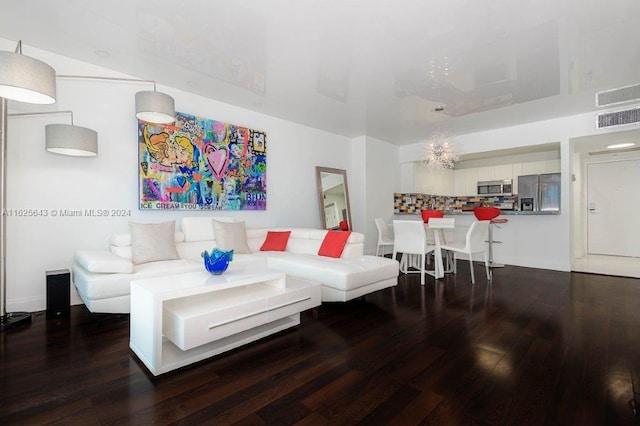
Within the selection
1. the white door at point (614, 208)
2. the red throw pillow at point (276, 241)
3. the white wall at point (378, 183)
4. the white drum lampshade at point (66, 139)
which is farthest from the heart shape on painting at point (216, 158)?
the white door at point (614, 208)

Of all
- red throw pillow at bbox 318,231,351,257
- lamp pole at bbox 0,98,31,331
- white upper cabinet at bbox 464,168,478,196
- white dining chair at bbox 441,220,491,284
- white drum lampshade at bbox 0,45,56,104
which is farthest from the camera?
white upper cabinet at bbox 464,168,478,196

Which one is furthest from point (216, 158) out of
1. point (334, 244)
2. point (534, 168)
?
point (534, 168)

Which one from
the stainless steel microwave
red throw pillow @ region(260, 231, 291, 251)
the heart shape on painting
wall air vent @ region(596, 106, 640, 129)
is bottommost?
red throw pillow @ region(260, 231, 291, 251)

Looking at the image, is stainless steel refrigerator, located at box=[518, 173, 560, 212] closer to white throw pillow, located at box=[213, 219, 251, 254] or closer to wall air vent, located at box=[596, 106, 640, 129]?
wall air vent, located at box=[596, 106, 640, 129]

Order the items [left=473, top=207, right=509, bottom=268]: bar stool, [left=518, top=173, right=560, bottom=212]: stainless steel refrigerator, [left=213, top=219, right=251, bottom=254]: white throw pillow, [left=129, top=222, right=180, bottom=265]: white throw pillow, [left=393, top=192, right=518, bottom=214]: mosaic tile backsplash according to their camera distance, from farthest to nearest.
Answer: [left=393, top=192, right=518, bottom=214]: mosaic tile backsplash → [left=518, top=173, right=560, bottom=212]: stainless steel refrigerator → [left=473, top=207, right=509, bottom=268]: bar stool → [left=213, top=219, right=251, bottom=254]: white throw pillow → [left=129, top=222, right=180, bottom=265]: white throw pillow

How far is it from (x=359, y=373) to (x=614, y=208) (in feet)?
24.7

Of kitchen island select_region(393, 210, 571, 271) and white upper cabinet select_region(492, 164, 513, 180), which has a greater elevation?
white upper cabinet select_region(492, 164, 513, 180)

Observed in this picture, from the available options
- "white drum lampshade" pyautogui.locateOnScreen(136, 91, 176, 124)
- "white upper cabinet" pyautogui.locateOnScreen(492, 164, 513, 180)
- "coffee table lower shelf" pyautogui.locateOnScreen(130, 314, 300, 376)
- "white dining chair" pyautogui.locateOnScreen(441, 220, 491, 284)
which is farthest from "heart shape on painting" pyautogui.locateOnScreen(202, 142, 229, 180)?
"white upper cabinet" pyautogui.locateOnScreen(492, 164, 513, 180)

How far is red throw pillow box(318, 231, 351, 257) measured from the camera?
367 cm

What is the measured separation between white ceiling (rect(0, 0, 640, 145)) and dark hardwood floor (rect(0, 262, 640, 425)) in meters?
2.53

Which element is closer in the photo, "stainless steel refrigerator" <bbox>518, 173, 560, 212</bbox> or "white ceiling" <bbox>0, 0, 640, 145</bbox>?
"white ceiling" <bbox>0, 0, 640, 145</bbox>

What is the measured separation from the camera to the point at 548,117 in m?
4.94

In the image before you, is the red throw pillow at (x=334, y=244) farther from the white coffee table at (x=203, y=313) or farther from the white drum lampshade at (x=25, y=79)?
the white drum lampshade at (x=25, y=79)

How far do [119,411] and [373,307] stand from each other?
2.25 meters
